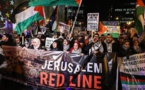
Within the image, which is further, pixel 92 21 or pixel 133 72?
pixel 92 21

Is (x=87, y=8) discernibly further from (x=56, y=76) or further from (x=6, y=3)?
(x=56, y=76)

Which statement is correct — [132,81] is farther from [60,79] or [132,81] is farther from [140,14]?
[140,14]

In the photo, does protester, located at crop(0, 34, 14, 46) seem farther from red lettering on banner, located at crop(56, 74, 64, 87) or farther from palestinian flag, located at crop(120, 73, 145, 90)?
palestinian flag, located at crop(120, 73, 145, 90)

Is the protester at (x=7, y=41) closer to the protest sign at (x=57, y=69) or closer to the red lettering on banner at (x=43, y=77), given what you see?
the protest sign at (x=57, y=69)

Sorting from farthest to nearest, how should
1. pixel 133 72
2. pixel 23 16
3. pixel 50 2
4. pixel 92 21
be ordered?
1. pixel 92 21
2. pixel 50 2
3. pixel 23 16
4. pixel 133 72

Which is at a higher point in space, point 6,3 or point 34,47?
point 6,3

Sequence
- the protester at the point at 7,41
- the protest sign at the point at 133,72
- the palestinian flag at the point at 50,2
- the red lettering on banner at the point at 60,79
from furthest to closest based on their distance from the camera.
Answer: the palestinian flag at the point at 50,2
the protester at the point at 7,41
the red lettering on banner at the point at 60,79
the protest sign at the point at 133,72

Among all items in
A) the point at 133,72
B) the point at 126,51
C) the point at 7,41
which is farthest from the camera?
the point at 7,41

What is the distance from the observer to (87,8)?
55.9 meters

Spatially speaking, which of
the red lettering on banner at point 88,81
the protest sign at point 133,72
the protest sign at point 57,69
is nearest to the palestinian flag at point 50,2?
the protest sign at point 57,69

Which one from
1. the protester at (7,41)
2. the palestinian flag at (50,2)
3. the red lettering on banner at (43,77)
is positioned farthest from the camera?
the palestinian flag at (50,2)

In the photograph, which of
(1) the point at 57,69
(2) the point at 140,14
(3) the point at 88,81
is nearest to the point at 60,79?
(1) the point at 57,69

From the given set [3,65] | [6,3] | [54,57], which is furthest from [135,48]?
[6,3]

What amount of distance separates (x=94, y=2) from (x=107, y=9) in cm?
473
